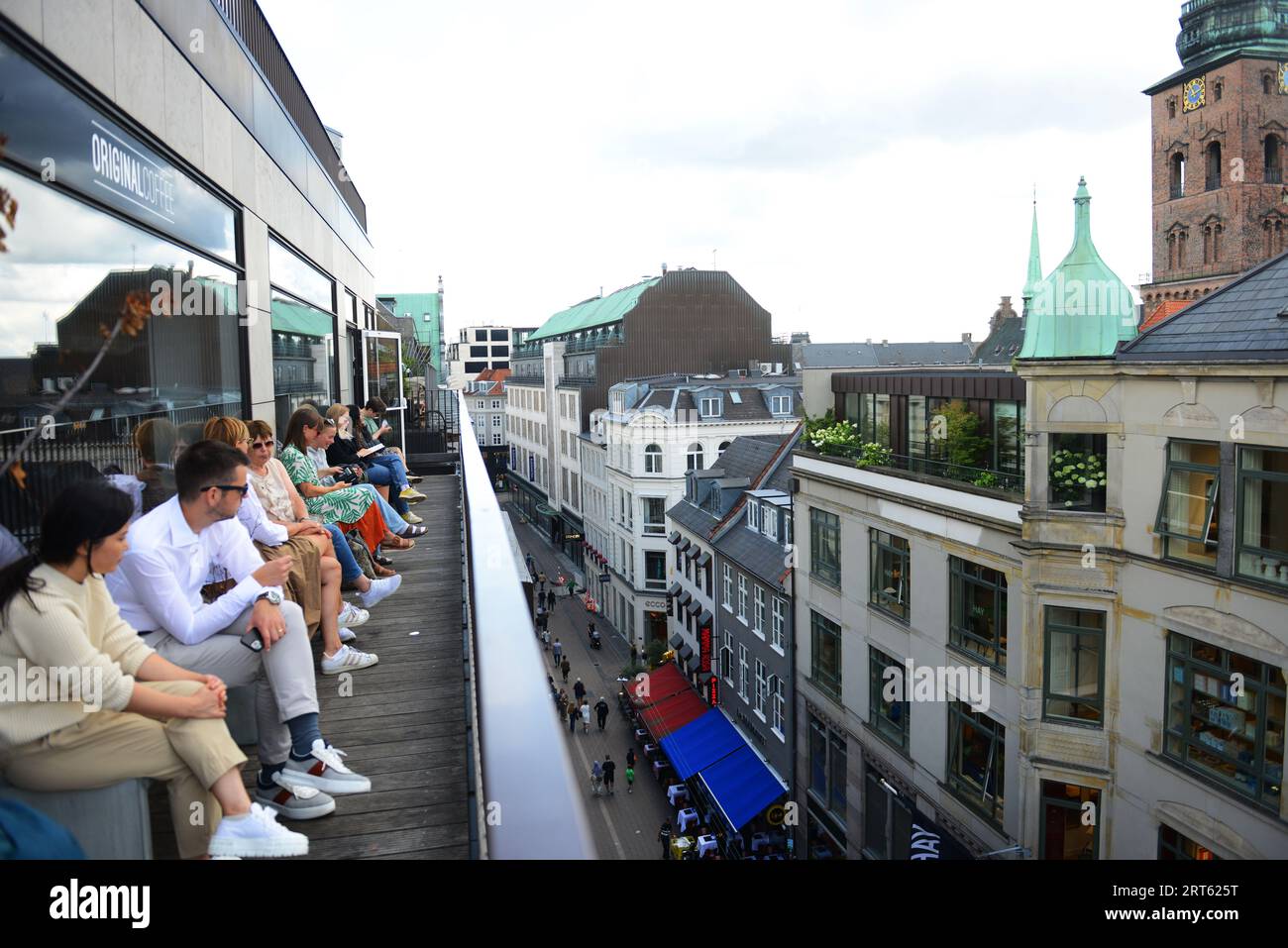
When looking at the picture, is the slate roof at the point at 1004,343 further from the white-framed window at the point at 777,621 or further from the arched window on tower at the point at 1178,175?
the white-framed window at the point at 777,621

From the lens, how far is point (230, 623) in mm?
4617

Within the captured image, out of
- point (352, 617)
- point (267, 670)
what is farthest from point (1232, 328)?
point (267, 670)

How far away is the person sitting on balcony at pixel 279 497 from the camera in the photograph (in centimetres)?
653

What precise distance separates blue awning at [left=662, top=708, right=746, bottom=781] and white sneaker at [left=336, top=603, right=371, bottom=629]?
23.1 meters

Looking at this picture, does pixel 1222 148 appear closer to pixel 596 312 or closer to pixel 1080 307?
pixel 596 312

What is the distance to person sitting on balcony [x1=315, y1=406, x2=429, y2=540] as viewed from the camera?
8.96 m

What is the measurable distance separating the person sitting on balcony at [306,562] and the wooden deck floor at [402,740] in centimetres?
16

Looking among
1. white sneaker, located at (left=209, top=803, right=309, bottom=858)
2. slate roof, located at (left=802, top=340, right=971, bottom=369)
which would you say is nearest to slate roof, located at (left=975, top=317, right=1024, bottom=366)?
slate roof, located at (left=802, top=340, right=971, bottom=369)

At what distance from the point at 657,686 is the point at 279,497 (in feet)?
104

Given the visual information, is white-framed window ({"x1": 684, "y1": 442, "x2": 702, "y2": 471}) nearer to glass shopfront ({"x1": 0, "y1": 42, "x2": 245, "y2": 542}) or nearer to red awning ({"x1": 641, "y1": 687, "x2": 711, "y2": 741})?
red awning ({"x1": 641, "y1": 687, "x2": 711, "y2": 741})

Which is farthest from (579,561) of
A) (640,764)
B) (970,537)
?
(970,537)

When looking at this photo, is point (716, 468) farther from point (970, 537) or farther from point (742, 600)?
point (970, 537)
